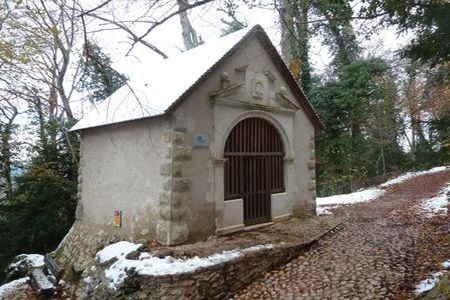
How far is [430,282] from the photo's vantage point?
15.4 feet

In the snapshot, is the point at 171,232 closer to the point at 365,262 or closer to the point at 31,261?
the point at 365,262

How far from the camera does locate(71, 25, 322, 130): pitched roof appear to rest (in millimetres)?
6652

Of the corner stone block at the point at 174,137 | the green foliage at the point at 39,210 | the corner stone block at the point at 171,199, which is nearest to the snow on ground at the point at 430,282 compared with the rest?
the corner stone block at the point at 171,199

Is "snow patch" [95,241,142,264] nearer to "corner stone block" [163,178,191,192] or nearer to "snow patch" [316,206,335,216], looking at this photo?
"corner stone block" [163,178,191,192]

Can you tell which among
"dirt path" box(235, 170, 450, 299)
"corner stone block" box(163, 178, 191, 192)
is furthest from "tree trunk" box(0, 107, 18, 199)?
"dirt path" box(235, 170, 450, 299)

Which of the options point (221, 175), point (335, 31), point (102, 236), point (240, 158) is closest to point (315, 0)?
point (240, 158)

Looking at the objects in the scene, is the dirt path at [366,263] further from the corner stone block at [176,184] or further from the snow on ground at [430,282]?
the corner stone block at [176,184]

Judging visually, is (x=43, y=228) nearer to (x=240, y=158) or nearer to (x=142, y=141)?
(x=142, y=141)

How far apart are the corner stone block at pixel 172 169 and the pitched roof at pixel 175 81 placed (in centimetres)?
97

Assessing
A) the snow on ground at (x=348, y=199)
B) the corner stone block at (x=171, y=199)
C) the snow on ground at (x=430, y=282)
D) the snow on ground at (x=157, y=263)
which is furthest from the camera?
the snow on ground at (x=348, y=199)

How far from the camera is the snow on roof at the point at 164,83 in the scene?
22.0 ft

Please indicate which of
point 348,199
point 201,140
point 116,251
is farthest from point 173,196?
point 348,199

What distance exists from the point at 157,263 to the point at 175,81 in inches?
148

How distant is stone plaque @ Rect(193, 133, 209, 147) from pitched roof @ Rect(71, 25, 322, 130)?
80 centimetres
